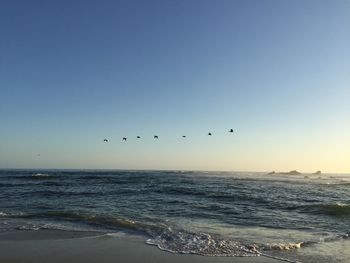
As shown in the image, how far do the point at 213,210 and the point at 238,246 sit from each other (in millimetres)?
8278


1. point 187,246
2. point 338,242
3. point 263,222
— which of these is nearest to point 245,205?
point 263,222

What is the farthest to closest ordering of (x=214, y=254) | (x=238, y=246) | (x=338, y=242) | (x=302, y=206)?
(x=302, y=206)
(x=338, y=242)
(x=238, y=246)
(x=214, y=254)

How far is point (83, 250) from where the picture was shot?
32.6 feet

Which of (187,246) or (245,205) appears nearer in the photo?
(187,246)

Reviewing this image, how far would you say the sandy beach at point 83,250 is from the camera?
9078 millimetres

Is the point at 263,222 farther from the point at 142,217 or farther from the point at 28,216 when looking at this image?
the point at 28,216

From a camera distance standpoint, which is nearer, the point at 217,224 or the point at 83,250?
the point at 83,250

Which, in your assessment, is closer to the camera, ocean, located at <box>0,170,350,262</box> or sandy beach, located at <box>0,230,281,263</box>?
sandy beach, located at <box>0,230,281,263</box>

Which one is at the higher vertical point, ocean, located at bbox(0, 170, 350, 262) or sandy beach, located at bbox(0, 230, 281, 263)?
ocean, located at bbox(0, 170, 350, 262)

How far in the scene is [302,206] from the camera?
20844 millimetres

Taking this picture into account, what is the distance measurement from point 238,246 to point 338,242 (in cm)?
314

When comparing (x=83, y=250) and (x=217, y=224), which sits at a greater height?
(x=217, y=224)

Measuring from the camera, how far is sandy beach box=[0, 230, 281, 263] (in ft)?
29.8

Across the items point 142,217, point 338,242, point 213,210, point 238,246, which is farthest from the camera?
point 213,210
